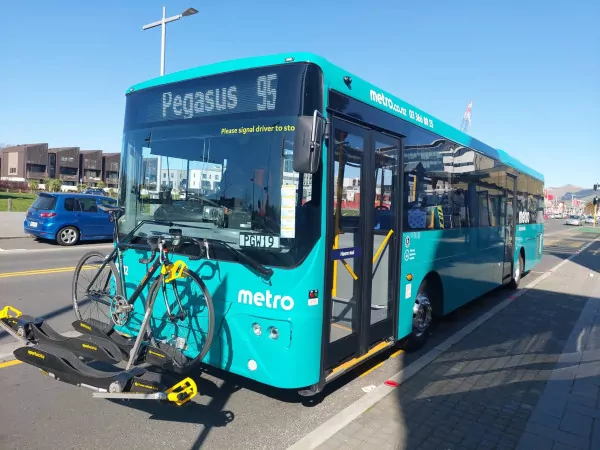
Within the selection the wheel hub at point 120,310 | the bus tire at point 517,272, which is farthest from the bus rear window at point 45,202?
the bus tire at point 517,272

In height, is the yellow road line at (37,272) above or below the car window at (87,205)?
below

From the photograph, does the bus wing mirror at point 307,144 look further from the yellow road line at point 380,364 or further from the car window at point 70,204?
the car window at point 70,204

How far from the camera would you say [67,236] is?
16203mm

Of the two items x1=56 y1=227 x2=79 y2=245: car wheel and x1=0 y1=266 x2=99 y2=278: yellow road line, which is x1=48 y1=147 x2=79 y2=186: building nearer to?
x1=56 y1=227 x2=79 y2=245: car wheel

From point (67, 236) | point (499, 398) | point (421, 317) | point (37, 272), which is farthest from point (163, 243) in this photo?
point (67, 236)

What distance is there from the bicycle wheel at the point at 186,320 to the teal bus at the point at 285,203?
127mm

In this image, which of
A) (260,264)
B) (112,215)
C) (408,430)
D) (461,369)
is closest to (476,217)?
(461,369)

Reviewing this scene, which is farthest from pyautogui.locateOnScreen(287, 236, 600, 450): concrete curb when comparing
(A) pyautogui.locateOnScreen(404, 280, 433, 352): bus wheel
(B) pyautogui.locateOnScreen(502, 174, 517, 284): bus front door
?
(B) pyautogui.locateOnScreen(502, 174, 517, 284): bus front door

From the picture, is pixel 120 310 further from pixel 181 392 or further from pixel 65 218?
pixel 65 218

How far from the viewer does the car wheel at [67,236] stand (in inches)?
629

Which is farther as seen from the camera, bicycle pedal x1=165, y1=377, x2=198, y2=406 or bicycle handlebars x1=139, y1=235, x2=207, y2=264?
bicycle handlebars x1=139, y1=235, x2=207, y2=264

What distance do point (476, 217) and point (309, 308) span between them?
5136 mm

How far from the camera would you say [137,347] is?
362 centimetres

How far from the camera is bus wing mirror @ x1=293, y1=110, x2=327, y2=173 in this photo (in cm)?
338
